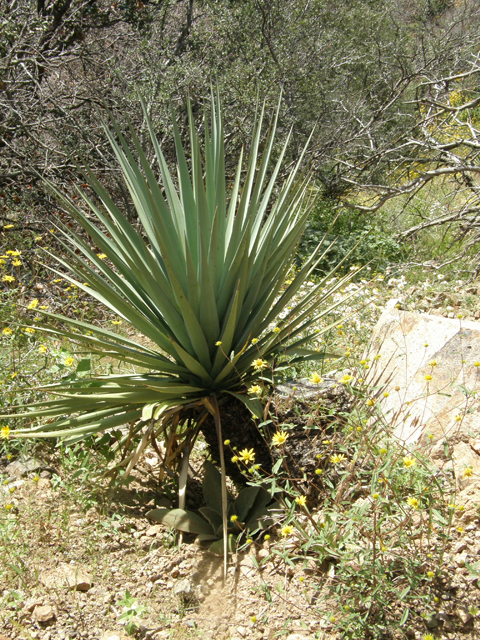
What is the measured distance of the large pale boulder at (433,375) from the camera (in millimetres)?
2322

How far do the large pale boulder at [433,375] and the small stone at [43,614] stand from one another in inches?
60.8

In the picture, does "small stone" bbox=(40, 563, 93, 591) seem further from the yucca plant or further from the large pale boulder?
the large pale boulder

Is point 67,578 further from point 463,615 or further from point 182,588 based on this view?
point 463,615

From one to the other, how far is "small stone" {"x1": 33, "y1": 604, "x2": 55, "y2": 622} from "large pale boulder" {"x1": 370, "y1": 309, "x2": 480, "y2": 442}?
1.55 meters

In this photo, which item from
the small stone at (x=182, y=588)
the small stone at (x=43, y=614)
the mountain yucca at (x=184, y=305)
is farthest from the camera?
the mountain yucca at (x=184, y=305)

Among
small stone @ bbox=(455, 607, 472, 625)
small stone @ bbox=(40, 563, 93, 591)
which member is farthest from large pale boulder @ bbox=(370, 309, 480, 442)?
small stone @ bbox=(40, 563, 93, 591)

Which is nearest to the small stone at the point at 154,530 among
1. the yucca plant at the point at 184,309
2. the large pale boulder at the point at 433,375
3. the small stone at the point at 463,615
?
the yucca plant at the point at 184,309

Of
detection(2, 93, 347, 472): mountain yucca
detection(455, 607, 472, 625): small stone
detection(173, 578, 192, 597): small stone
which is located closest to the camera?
detection(455, 607, 472, 625): small stone

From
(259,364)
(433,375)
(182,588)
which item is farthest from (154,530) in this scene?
(433,375)

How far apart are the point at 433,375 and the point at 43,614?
1.98 metres

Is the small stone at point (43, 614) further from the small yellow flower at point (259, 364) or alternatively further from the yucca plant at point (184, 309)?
the small yellow flower at point (259, 364)

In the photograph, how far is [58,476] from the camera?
2508 mm

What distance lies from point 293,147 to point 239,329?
557 centimetres

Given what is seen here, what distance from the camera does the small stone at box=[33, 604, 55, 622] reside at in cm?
186
